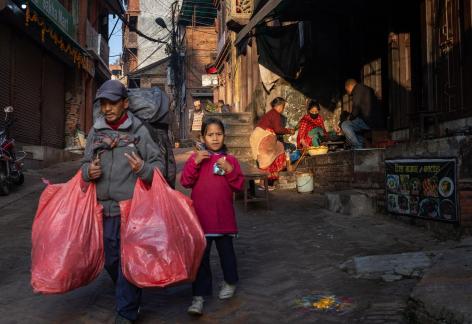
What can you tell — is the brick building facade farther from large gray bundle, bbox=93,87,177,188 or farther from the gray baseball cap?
the gray baseball cap

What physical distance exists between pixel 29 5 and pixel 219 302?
11097mm

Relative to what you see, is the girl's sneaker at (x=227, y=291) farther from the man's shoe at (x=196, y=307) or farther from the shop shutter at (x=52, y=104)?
the shop shutter at (x=52, y=104)

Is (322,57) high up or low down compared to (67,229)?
up

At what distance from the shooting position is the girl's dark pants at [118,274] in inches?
126

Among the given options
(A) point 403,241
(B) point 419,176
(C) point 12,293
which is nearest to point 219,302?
(C) point 12,293

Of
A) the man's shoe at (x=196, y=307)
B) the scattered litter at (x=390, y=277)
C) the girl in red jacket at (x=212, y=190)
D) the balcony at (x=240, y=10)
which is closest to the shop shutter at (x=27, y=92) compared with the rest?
the balcony at (x=240, y=10)

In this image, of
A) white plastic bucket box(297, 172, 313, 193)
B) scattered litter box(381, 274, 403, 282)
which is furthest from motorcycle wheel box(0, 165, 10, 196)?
scattered litter box(381, 274, 403, 282)

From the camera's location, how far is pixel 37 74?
48.9 ft

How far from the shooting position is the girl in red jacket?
11.9 ft

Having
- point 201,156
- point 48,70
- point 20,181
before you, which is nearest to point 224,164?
point 201,156

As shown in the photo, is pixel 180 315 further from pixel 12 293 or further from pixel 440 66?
pixel 440 66

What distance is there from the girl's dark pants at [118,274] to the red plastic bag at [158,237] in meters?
0.19

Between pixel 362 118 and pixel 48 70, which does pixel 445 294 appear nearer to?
pixel 362 118

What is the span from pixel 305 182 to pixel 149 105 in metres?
6.49
